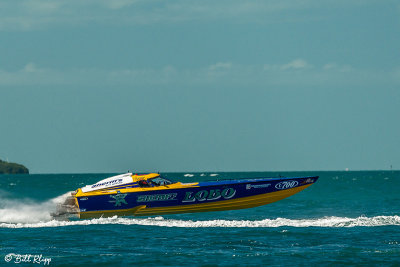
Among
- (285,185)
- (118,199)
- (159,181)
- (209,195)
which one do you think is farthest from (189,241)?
(285,185)

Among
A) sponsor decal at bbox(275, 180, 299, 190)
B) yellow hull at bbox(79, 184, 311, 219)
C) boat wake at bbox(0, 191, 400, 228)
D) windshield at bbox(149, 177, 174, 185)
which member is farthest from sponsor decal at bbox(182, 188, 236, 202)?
sponsor decal at bbox(275, 180, 299, 190)

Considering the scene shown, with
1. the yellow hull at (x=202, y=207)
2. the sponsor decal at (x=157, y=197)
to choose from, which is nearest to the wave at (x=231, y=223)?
the yellow hull at (x=202, y=207)

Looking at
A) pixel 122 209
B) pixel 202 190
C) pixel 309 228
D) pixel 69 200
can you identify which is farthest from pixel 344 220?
pixel 69 200

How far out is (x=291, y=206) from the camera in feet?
120

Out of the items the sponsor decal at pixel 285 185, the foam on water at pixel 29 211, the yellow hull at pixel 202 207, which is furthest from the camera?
the foam on water at pixel 29 211

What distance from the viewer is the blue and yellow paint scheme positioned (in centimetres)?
2644

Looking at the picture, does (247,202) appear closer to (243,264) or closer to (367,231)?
(367,231)

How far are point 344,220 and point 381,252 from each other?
7293 mm

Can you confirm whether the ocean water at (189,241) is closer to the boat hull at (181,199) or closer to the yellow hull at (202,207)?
the yellow hull at (202,207)

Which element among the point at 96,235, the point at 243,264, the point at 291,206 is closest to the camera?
the point at 243,264

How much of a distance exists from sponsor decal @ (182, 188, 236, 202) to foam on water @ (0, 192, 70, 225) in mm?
5632

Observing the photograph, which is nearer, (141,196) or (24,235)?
(24,235)

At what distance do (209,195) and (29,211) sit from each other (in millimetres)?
8860

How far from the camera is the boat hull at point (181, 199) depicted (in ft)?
86.7
